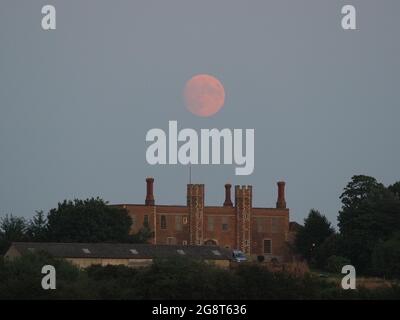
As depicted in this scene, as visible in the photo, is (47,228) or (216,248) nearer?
(216,248)

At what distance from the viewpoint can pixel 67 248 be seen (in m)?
117

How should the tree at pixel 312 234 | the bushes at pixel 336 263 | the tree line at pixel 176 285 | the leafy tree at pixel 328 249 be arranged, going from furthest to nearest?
1. the tree at pixel 312 234
2. the leafy tree at pixel 328 249
3. the bushes at pixel 336 263
4. the tree line at pixel 176 285

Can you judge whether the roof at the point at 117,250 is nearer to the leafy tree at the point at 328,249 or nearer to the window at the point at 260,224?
the leafy tree at the point at 328,249

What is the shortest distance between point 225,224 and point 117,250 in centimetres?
2734

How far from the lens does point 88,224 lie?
13012cm

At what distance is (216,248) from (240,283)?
94.0 ft

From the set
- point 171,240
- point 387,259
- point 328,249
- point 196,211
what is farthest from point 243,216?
point 387,259

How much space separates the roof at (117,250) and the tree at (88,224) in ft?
27.6

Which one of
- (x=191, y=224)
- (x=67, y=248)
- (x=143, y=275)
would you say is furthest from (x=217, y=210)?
(x=143, y=275)

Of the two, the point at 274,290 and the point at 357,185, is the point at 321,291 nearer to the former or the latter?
the point at 274,290

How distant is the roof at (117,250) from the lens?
115875mm

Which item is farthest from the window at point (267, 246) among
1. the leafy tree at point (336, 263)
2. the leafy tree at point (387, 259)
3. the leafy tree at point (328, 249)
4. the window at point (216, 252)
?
the leafy tree at point (387, 259)

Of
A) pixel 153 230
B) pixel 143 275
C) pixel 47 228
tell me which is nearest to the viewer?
pixel 143 275
